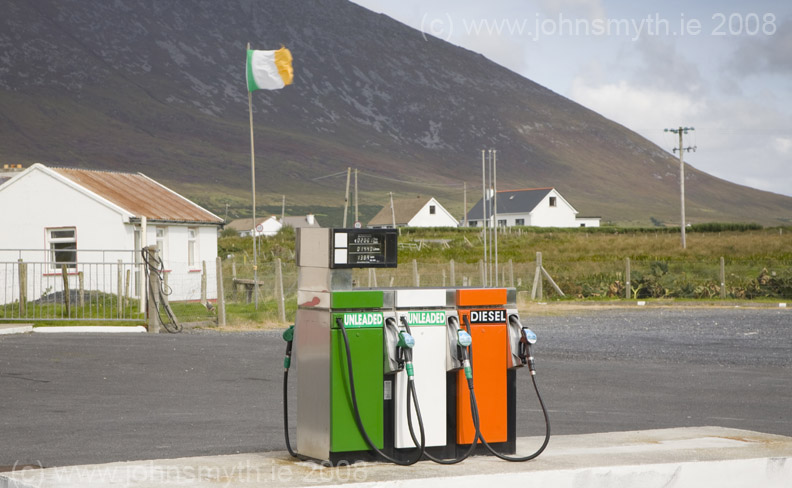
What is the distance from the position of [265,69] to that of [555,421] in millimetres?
25325

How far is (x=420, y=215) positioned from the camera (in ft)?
429

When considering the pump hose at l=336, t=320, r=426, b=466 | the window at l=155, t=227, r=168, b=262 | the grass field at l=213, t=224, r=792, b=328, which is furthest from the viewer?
the grass field at l=213, t=224, r=792, b=328

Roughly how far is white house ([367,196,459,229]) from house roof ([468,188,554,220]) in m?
3.64

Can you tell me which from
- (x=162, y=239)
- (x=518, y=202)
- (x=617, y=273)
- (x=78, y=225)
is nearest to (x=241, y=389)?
(x=78, y=225)

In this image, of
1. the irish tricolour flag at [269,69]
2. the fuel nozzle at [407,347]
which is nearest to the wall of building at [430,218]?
the irish tricolour flag at [269,69]

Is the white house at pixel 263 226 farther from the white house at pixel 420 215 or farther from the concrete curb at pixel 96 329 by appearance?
the concrete curb at pixel 96 329

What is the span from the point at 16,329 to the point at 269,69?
1434 centimetres

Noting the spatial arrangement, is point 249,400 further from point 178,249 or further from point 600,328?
point 178,249

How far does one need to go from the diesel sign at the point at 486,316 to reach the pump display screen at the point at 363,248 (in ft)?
1.84

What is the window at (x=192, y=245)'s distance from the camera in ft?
114

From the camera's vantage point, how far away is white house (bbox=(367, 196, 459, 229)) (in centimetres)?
13062

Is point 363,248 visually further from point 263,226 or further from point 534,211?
point 263,226

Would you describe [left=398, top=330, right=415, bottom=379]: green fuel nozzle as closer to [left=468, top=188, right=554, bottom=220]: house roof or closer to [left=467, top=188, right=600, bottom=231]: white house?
[left=467, top=188, right=600, bottom=231]: white house

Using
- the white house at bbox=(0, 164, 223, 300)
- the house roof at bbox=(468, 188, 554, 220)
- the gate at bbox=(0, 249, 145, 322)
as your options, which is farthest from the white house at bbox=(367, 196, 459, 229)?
the gate at bbox=(0, 249, 145, 322)
